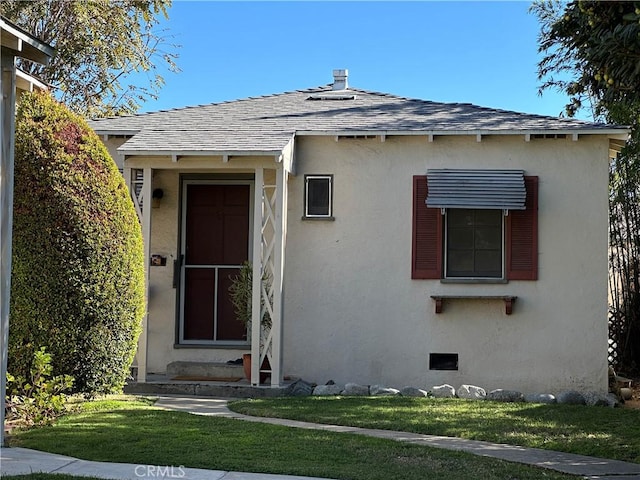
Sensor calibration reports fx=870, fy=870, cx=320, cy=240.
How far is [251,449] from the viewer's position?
7.47 m

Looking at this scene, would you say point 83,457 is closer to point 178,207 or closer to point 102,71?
point 178,207

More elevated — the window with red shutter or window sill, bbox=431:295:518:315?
the window with red shutter

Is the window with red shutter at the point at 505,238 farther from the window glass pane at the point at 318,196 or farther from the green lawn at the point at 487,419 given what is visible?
the green lawn at the point at 487,419

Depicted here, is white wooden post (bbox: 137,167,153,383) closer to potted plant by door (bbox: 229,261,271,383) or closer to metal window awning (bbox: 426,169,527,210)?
potted plant by door (bbox: 229,261,271,383)

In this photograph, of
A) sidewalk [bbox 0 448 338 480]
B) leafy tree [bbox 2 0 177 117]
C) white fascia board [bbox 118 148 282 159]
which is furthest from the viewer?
leafy tree [bbox 2 0 177 117]

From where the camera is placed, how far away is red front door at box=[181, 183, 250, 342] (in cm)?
1282

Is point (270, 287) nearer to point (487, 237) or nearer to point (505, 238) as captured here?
point (487, 237)

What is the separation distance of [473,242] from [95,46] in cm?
1152

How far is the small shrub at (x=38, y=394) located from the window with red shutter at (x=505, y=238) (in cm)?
529

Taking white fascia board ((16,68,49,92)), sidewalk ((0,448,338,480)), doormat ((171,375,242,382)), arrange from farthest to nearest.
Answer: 1. doormat ((171,375,242,382))
2. white fascia board ((16,68,49,92))
3. sidewalk ((0,448,338,480))

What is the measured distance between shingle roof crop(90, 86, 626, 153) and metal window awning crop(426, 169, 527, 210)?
0.59 metres

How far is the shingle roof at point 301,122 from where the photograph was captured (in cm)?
1186

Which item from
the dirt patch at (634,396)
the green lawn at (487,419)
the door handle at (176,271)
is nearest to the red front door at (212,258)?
the door handle at (176,271)

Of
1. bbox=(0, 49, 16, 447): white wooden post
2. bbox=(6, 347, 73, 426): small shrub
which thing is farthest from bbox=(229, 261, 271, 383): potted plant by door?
bbox=(0, 49, 16, 447): white wooden post
